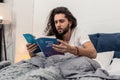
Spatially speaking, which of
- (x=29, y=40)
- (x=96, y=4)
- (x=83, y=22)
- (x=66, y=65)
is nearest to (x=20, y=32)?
(x=83, y=22)

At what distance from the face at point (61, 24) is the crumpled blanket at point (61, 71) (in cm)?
35

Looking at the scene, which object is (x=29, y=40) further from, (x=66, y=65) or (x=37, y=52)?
(x=66, y=65)

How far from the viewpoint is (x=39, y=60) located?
5.98 feet

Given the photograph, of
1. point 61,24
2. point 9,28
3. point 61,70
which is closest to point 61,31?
point 61,24

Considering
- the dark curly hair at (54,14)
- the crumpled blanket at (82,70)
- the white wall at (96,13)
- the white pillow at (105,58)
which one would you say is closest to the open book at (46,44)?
the crumpled blanket at (82,70)

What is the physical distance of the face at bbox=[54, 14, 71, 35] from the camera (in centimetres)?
200

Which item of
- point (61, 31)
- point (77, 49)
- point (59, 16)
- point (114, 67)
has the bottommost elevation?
point (114, 67)

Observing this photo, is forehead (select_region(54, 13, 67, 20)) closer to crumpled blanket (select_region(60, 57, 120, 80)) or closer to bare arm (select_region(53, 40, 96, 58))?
bare arm (select_region(53, 40, 96, 58))

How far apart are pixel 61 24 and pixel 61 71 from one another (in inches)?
23.7

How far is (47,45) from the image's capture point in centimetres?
171

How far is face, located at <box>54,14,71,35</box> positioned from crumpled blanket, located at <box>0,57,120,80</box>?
0.35m

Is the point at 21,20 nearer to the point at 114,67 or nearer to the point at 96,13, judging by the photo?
the point at 96,13

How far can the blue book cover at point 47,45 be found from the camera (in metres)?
1.69

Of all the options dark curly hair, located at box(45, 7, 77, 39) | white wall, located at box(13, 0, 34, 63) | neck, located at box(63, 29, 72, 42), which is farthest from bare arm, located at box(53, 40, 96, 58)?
white wall, located at box(13, 0, 34, 63)
